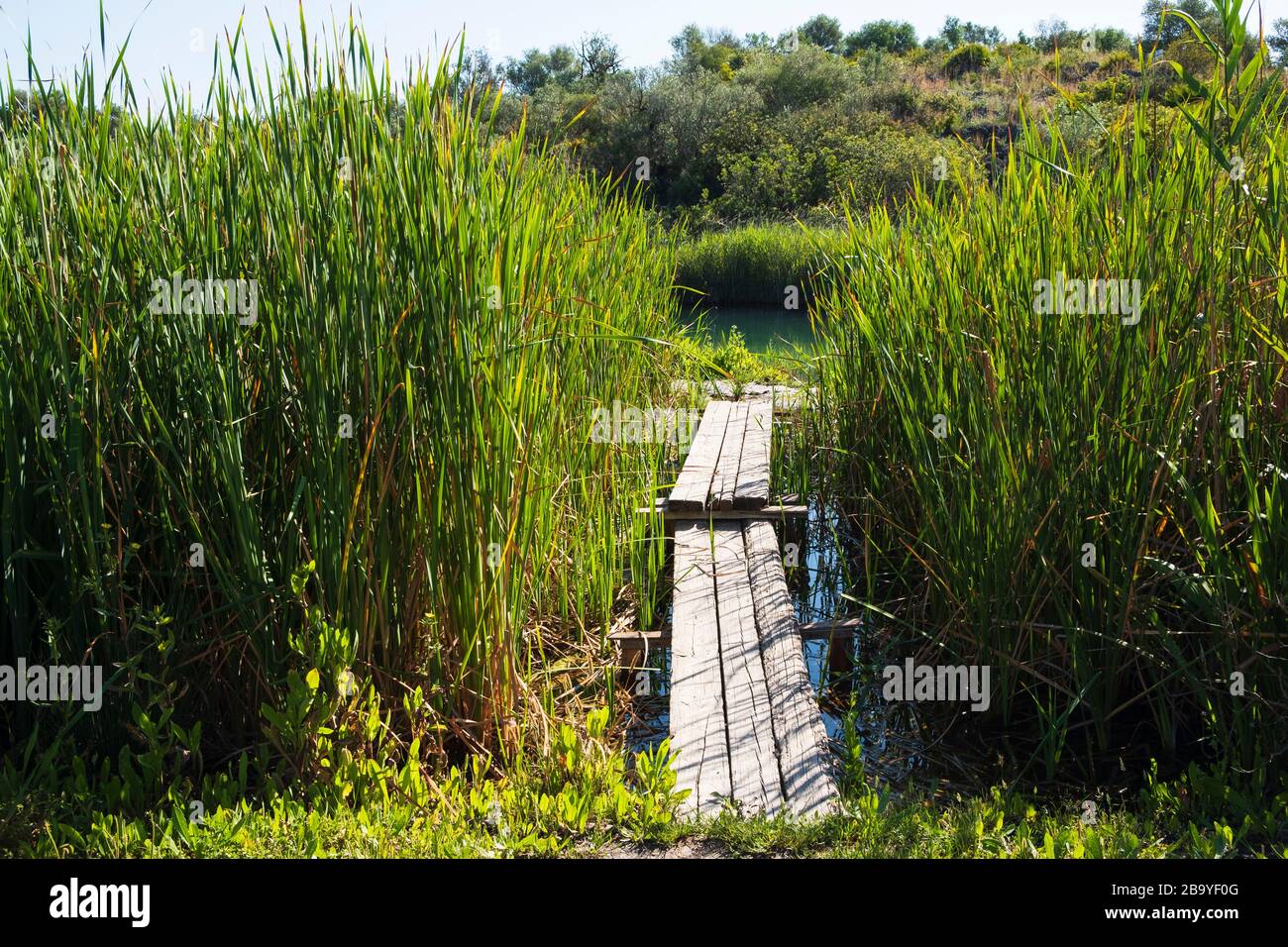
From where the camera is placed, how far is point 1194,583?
2660 mm

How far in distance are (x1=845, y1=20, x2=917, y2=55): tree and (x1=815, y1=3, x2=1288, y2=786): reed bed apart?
129 ft

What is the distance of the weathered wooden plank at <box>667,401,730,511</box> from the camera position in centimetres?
490

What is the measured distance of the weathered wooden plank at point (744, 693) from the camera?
2637 mm

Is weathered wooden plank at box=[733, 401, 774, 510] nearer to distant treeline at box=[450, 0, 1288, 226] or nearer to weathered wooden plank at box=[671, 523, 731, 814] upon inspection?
weathered wooden plank at box=[671, 523, 731, 814]

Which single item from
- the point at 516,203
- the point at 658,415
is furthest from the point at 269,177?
the point at 658,415

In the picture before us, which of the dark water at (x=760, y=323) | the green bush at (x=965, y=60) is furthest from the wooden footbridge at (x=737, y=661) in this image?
the green bush at (x=965, y=60)

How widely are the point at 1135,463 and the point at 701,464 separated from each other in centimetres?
292

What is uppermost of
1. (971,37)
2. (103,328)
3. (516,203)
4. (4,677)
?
(971,37)

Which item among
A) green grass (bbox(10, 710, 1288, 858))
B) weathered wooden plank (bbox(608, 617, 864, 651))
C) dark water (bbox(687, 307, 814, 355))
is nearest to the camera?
green grass (bbox(10, 710, 1288, 858))

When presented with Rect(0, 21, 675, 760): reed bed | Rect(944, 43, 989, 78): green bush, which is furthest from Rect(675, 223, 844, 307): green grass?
Rect(944, 43, 989, 78): green bush

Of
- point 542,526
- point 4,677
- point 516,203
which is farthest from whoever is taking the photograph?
point 542,526

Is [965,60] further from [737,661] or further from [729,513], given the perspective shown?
[737,661]

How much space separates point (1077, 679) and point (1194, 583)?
0.40 metres
